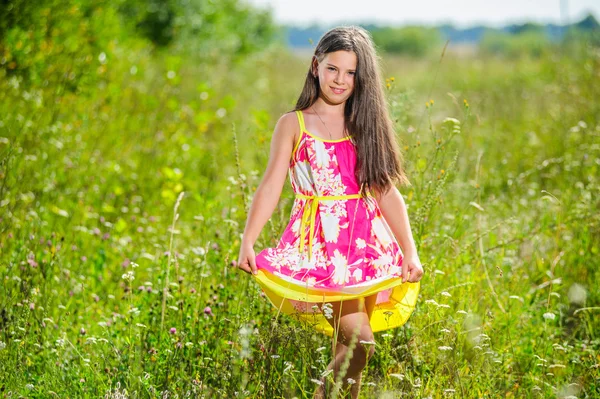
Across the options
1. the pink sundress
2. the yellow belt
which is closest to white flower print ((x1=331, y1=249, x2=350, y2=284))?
the pink sundress

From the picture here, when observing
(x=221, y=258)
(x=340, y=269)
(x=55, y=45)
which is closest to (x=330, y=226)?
(x=340, y=269)

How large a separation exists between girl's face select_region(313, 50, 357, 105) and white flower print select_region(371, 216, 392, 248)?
50 cm

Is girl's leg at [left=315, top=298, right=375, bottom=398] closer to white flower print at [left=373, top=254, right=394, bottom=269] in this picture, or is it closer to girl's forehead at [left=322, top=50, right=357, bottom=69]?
white flower print at [left=373, top=254, right=394, bottom=269]

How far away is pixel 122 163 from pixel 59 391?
367cm

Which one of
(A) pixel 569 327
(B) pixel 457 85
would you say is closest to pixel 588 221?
(A) pixel 569 327

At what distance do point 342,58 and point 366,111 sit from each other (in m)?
0.23

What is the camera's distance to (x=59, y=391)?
8.85 ft

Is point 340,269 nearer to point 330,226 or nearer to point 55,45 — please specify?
point 330,226

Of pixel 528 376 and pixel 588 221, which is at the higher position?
pixel 588 221

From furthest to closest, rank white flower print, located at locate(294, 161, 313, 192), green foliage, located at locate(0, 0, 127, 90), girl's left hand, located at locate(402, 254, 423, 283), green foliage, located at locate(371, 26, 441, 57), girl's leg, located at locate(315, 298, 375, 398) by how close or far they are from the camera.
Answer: green foliage, located at locate(371, 26, 441, 57)
green foliage, located at locate(0, 0, 127, 90)
white flower print, located at locate(294, 161, 313, 192)
girl's left hand, located at locate(402, 254, 423, 283)
girl's leg, located at locate(315, 298, 375, 398)

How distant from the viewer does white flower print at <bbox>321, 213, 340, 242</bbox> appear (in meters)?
2.74

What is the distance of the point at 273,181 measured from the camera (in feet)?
9.12

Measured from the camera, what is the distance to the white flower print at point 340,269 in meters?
2.67

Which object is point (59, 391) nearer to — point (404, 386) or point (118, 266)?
point (404, 386)
